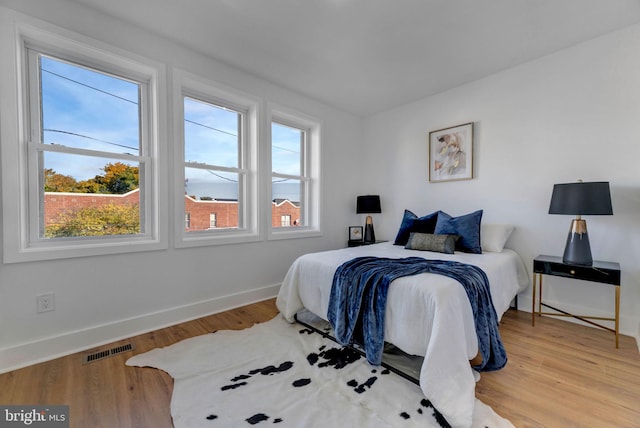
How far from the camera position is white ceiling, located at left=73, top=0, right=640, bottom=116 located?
203 cm

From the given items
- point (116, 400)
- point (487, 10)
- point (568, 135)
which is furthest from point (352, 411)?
point (568, 135)

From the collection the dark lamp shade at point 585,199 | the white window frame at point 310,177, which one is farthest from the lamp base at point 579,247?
the white window frame at point 310,177

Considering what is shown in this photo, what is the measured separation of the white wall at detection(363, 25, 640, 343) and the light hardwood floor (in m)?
0.71

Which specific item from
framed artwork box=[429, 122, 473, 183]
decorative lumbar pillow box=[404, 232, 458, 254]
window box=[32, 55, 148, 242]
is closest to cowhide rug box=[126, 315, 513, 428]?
window box=[32, 55, 148, 242]

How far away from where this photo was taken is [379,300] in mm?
1780

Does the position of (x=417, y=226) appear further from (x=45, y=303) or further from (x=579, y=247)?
(x=45, y=303)

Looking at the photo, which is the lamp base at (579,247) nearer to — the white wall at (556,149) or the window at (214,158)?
the white wall at (556,149)

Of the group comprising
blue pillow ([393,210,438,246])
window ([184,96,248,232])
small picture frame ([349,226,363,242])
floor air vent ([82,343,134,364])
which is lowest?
floor air vent ([82,343,134,364])

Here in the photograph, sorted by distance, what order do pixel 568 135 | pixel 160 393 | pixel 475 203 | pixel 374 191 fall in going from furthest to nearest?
pixel 374 191 < pixel 475 203 < pixel 568 135 < pixel 160 393

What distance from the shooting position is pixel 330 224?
400cm

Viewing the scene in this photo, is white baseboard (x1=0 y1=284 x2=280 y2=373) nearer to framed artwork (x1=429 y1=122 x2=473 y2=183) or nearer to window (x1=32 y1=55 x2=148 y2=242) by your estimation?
window (x1=32 y1=55 x2=148 y2=242)

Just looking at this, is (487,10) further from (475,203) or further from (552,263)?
(552,263)

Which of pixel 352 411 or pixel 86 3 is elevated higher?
pixel 86 3

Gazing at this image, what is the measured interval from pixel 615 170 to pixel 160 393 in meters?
3.87
